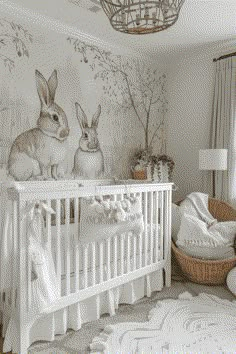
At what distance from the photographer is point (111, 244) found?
7.48 ft

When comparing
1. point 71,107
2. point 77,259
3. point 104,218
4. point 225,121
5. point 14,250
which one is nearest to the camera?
point 14,250

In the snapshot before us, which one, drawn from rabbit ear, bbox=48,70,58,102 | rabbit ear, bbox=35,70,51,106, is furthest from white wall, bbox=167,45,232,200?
rabbit ear, bbox=35,70,51,106

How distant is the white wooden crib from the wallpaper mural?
366 mm

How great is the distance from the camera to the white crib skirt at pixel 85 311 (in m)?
1.83

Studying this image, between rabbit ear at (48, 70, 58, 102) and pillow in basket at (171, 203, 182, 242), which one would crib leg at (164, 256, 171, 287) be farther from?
rabbit ear at (48, 70, 58, 102)

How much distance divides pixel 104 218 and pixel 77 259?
0.98ft

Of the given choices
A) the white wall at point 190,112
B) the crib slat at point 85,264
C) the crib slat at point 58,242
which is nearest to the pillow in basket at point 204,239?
the white wall at point 190,112

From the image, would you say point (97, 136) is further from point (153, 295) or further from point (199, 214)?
point (153, 295)

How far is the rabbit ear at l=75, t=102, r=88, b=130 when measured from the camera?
306 centimetres

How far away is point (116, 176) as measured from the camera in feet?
11.4

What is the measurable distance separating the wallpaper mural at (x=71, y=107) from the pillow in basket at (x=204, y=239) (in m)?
0.99

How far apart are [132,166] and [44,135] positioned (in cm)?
117

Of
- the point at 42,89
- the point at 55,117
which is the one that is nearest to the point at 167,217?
the point at 55,117

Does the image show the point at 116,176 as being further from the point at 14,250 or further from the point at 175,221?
the point at 14,250
